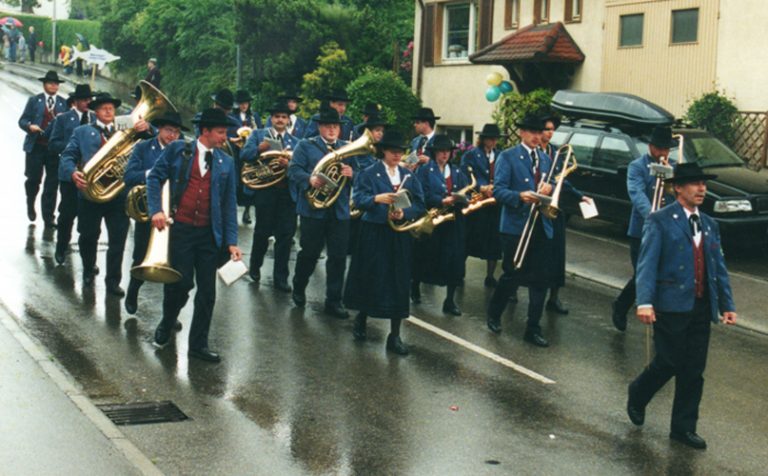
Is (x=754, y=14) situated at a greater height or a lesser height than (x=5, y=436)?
greater

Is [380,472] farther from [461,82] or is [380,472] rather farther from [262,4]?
[262,4]

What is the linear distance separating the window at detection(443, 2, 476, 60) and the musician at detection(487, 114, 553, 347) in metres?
17.6

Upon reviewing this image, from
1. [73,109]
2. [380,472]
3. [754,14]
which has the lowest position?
[380,472]

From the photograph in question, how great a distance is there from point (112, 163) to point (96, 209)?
660 millimetres

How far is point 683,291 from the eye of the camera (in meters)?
8.53

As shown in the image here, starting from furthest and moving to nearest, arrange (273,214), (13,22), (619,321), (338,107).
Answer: (13,22) → (338,107) → (273,214) → (619,321)

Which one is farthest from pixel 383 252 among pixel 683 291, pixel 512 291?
pixel 683 291

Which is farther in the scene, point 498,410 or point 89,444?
point 498,410

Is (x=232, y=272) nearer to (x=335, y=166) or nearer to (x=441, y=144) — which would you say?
(x=335, y=166)

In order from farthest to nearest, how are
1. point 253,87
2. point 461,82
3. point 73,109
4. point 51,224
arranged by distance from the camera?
point 253,87
point 461,82
point 51,224
point 73,109

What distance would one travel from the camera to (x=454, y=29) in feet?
98.8

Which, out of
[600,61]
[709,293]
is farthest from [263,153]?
[600,61]

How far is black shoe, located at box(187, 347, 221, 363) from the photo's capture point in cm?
1018

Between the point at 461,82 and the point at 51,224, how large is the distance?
46.8 ft
